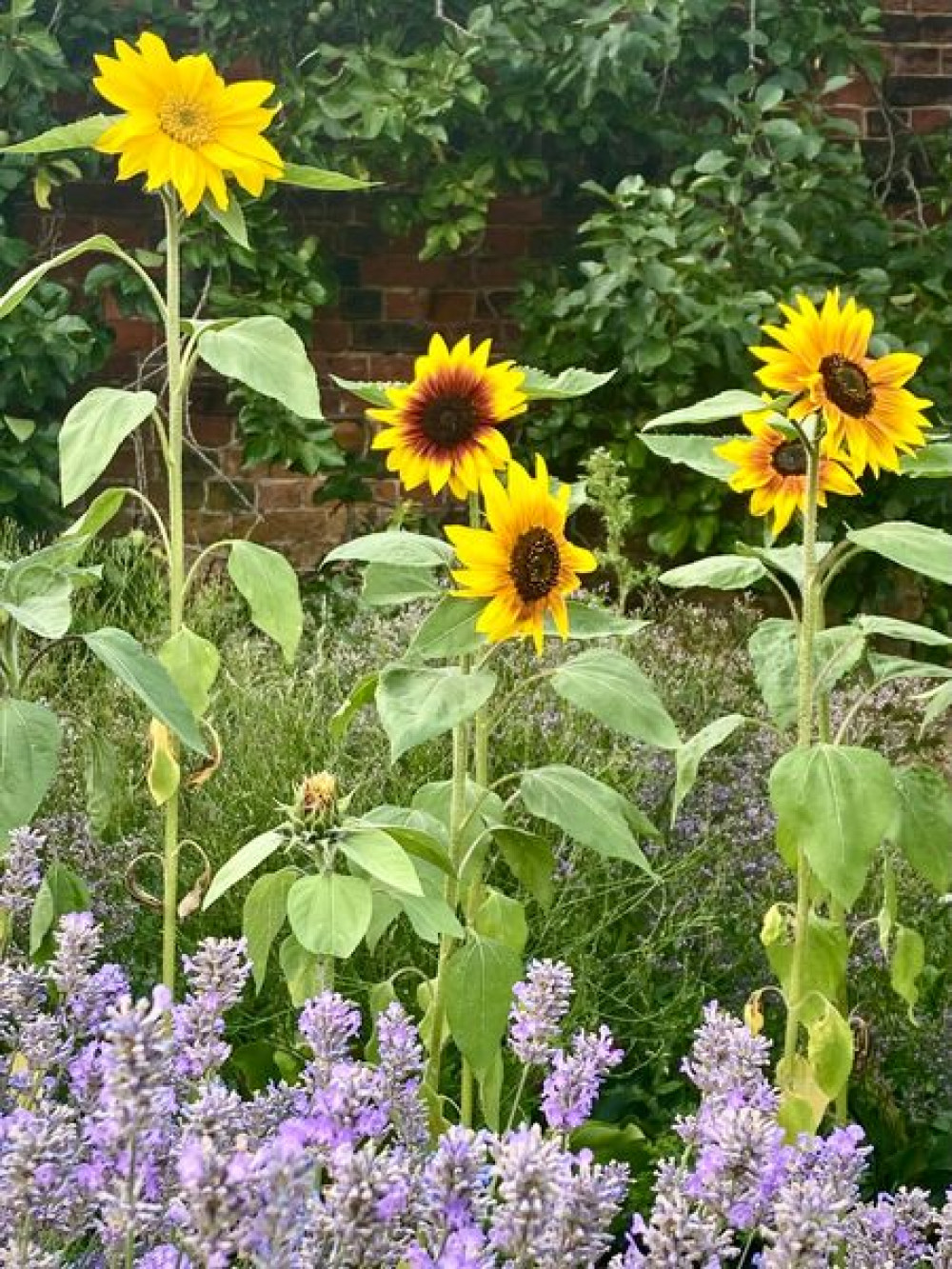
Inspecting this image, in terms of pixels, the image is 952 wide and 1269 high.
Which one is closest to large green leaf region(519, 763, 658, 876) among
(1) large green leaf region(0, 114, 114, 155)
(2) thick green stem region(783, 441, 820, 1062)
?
(2) thick green stem region(783, 441, 820, 1062)

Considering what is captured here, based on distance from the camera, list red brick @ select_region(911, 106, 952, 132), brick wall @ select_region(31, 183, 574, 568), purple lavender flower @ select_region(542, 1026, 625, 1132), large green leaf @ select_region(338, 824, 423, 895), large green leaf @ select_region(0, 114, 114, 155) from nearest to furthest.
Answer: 1. purple lavender flower @ select_region(542, 1026, 625, 1132)
2. large green leaf @ select_region(338, 824, 423, 895)
3. large green leaf @ select_region(0, 114, 114, 155)
4. brick wall @ select_region(31, 183, 574, 568)
5. red brick @ select_region(911, 106, 952, 132)

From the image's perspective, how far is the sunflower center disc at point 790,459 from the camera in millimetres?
2123

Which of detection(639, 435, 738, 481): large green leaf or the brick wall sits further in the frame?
the brick wall

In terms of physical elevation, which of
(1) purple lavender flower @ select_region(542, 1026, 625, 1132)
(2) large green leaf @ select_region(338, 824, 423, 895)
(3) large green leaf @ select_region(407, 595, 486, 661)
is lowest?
(1) purple lavender flower @ select_region(542, 1026, 625, 1132)

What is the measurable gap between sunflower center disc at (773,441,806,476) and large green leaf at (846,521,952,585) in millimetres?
172

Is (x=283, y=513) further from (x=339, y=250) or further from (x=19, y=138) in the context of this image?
(x=19, y=138)

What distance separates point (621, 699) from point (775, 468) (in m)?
0.40

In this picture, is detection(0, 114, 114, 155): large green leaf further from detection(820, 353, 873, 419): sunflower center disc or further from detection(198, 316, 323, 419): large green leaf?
detection(820, 353, 873, 419): sunflower center disc

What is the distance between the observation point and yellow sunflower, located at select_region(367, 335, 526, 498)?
2039 millimetres

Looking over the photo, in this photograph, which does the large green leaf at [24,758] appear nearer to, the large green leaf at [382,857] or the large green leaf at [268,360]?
the large green leaf at [382,857]

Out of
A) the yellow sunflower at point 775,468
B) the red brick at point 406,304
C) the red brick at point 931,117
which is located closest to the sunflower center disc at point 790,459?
the yellow sunflower at point 775,468

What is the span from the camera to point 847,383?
197cm

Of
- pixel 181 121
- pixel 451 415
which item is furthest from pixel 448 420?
pixel 181 121

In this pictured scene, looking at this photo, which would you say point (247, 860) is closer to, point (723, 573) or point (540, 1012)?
point (540, 1012)
